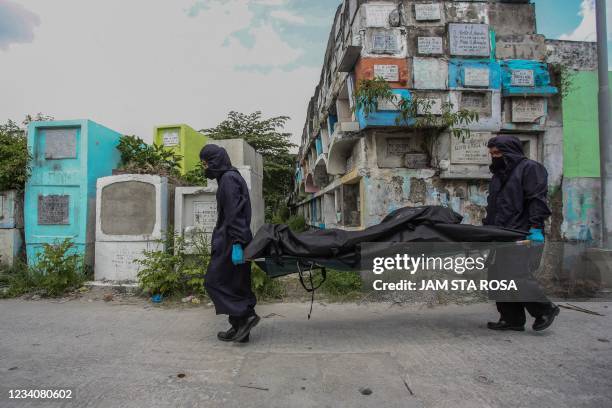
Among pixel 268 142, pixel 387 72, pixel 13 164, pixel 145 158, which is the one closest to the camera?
pixel 13 164

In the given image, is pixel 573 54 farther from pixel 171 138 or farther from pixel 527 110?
pixel 171 138

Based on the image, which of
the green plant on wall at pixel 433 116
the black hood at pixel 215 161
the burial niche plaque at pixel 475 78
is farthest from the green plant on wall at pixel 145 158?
the burial niche plaque at pixel 475 78

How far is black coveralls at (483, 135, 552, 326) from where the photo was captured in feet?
11.5

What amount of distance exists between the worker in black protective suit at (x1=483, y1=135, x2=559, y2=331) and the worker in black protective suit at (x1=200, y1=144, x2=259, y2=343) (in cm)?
242

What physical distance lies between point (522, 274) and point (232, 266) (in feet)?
8.97

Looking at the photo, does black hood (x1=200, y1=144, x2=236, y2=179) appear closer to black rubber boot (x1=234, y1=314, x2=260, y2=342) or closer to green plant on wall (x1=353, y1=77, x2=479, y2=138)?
black rubber boot (x1=234, y1=314, x2=260, y2=342)

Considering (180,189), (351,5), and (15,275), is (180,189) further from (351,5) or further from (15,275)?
(351,5)

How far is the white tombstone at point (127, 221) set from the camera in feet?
19.1

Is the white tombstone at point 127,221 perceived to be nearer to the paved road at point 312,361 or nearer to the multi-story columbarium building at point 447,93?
the paved road at point 312,361

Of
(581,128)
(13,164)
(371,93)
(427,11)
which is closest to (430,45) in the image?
(427,11)

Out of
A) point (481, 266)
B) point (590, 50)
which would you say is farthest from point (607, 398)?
point (590, 50)

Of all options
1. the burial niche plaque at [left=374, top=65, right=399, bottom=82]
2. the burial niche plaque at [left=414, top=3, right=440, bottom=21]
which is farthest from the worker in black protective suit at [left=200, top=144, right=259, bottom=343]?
the burial niche plaque at [left=414, top=3, right=440, bottom=21]

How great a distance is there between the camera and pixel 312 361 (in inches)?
121

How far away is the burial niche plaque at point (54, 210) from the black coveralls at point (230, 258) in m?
4.04
